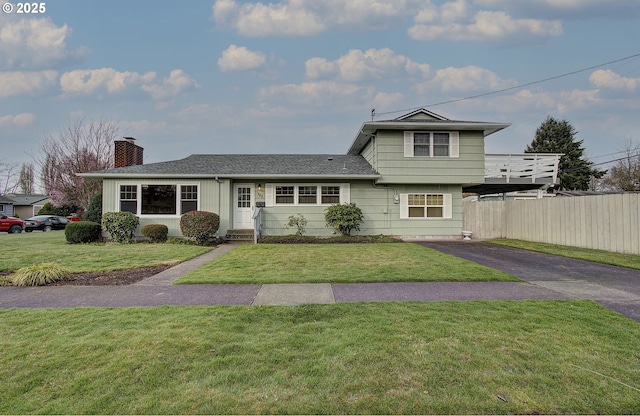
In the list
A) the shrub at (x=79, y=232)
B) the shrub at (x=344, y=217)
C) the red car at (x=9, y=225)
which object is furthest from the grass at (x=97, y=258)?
the red car at (x=9, y=225)

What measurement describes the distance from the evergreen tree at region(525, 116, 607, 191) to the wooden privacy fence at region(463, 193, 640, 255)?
82.9ft

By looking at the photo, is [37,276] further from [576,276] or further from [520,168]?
[520,168]

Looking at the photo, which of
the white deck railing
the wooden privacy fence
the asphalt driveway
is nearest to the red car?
the asphalt driveway

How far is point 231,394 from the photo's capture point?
2.44 m

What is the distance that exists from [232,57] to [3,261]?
1233 cm

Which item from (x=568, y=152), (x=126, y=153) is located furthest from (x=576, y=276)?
(x=568, y=152)

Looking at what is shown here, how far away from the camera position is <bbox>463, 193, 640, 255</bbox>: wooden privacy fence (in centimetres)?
984

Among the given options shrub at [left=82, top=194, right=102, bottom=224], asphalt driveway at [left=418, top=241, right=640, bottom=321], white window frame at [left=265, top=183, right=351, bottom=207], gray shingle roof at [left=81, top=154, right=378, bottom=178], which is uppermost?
gray shingle roof at [left=81, top=154, right=378, bottom=178]

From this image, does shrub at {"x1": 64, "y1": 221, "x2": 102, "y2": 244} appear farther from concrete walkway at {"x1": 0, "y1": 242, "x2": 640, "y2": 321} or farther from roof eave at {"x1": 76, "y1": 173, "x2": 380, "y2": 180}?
concrete walkway at {"x1": 0, "y1": 242, "x2": 640, "y2": 321}

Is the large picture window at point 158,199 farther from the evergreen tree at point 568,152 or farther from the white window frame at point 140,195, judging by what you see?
the evergreen tree at point 568,152

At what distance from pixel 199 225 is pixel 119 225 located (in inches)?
136

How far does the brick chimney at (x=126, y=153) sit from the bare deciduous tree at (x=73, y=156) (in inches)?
543

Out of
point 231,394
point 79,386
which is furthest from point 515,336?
point 79,386

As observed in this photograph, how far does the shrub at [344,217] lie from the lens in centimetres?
1385
